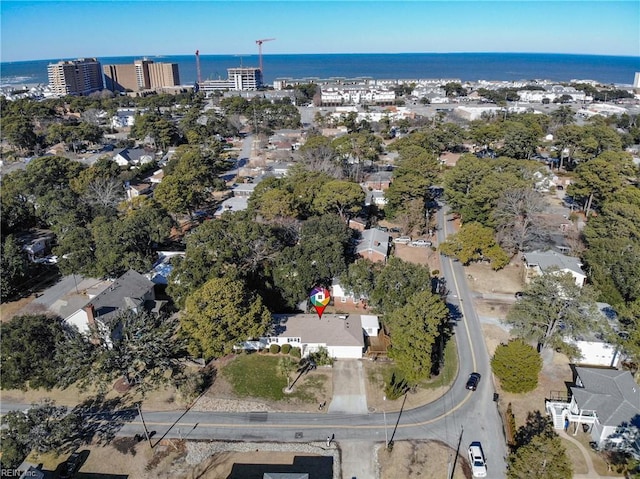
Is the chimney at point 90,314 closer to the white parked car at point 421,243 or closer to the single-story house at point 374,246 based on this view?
the single-story house at point 374,246

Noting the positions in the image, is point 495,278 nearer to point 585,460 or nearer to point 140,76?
point 585,460

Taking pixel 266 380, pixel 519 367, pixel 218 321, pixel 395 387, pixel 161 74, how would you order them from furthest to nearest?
1. pixel 161 74
2. pixel 266 380
3. pixel 218 321
4. pixel 395 387
5. pixel 519 367

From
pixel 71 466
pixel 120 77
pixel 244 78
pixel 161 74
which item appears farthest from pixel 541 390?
pixel 120 77

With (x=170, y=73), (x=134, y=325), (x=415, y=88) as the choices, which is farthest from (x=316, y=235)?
(x=170, y=73)

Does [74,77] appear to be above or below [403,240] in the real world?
above

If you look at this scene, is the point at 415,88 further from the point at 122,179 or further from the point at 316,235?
the point at 316,235

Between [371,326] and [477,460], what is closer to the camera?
[477,460]

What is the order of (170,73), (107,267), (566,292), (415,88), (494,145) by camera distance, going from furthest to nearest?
(170,73) → (415,88) → (494,145) → (107,267) → (566,292)
